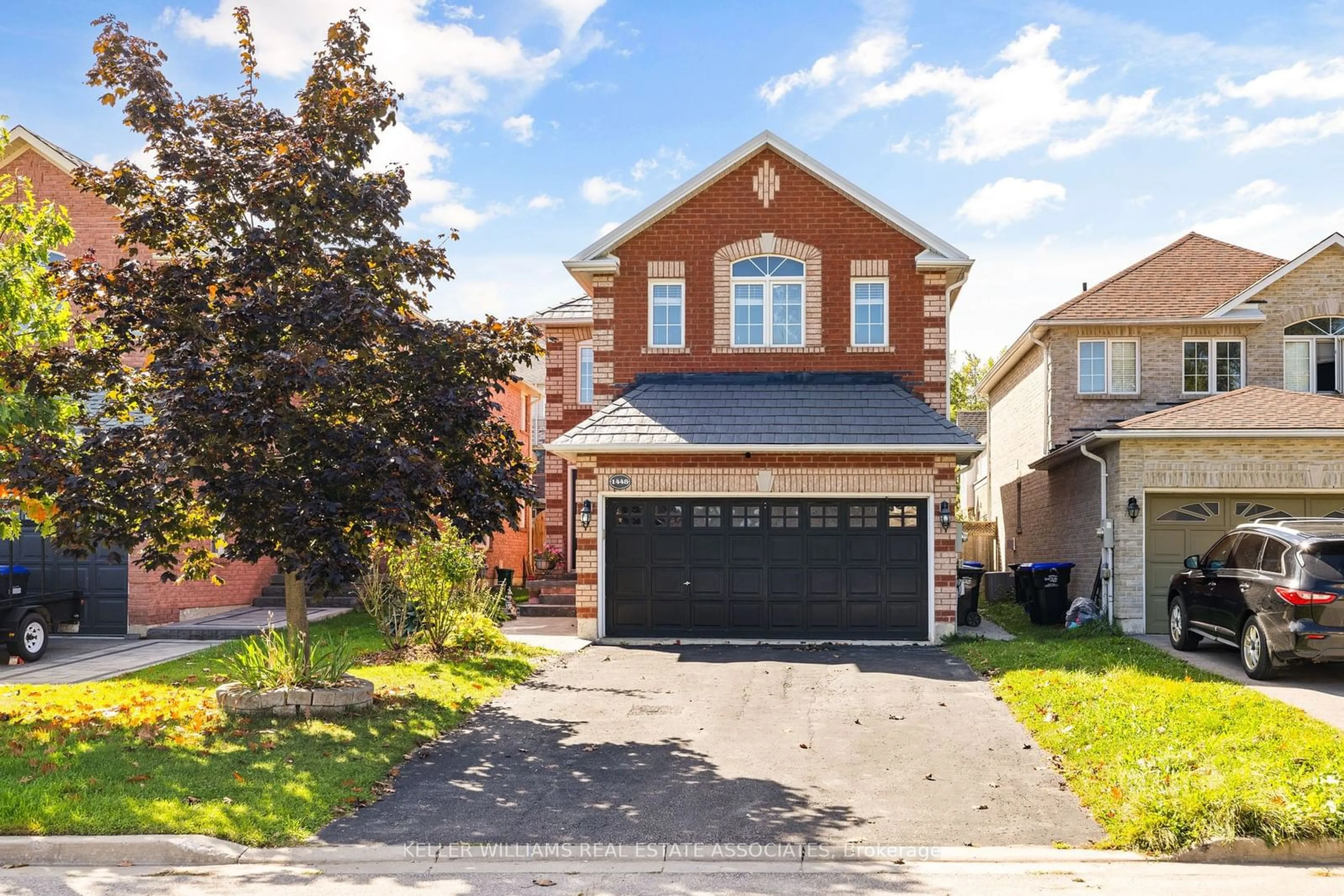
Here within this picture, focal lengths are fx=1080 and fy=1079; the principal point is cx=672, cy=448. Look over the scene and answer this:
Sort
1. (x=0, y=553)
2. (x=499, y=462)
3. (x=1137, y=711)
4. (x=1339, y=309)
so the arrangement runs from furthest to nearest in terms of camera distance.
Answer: (x=1339, y=309)
(x=0, y=553)
(x=499, y=462)
(x=1137, y=711)

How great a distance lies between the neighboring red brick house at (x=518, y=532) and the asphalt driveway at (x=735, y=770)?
40.8 ft

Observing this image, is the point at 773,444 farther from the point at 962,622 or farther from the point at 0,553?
the point at 0,553

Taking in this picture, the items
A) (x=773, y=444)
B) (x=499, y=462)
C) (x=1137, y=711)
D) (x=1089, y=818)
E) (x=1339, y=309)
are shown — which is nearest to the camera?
(x=1089, y=818)

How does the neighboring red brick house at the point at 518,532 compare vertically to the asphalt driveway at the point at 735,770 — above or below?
above

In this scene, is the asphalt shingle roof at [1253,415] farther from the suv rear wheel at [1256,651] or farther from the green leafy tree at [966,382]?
the green leafy tree at [966,382]

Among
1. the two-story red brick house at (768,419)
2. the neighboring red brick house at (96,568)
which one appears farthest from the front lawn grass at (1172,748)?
the neighboring red brick house at (96,568)

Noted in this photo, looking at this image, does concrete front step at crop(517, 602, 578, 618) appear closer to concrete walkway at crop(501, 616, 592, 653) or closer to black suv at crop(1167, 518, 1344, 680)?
concrete walkway at crop(501, 616, 592, 653)

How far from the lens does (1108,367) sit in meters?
22.2

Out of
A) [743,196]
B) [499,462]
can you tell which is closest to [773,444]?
[743,196]

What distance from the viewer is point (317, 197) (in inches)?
399

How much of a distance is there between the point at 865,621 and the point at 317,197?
10668 mm

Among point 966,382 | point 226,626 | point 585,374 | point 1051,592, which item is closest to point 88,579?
point 226,626

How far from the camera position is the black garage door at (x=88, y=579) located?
17953mm

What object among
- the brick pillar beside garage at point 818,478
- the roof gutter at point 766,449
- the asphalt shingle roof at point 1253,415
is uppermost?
the asphalt shingle roof at point 1253,415
